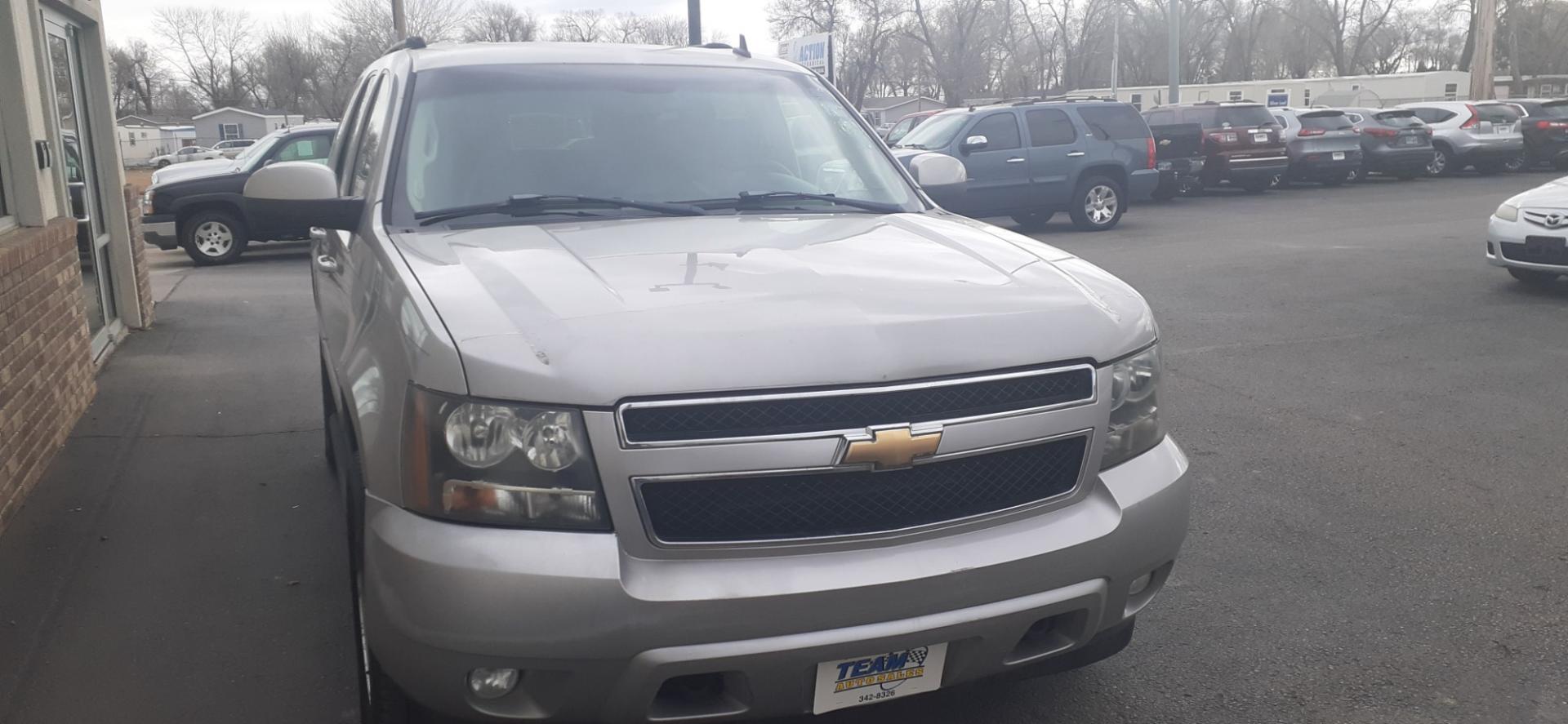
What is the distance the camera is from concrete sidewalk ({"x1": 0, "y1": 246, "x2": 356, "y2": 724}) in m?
3.52

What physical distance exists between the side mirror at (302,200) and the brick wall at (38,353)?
7.46 feet

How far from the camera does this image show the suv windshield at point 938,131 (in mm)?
16453

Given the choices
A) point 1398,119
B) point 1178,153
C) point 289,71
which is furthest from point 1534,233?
point 289,71

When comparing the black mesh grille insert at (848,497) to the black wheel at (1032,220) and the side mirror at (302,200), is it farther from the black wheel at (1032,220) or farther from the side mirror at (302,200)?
Answer: the black wheel at (1032,220)

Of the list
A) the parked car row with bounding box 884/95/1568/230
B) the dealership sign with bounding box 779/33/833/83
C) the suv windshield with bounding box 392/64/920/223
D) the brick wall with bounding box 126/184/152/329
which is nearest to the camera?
the suv windshield with bounding box 392/64/920/223

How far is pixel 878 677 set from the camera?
8.37 feet

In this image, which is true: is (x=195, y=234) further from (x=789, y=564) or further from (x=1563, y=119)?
(x=1563, y=119)

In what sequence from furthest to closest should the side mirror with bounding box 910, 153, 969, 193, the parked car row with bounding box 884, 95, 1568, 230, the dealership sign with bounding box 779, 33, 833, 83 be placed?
the dealership sign with bounding box 779, 33, 833, 83 → the parked car row with bounding box 884, 95, 1568, 230 → the side mirror with bounding box 910, 153, 969, 193

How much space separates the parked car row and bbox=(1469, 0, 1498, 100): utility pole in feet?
25.1

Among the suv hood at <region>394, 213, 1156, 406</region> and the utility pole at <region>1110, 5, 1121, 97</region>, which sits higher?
the utility pole at <region>1110, 5, 1121, 97</region>

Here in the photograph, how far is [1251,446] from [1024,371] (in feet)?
12.0

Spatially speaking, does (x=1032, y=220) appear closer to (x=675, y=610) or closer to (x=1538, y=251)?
(x=1538, y=251)

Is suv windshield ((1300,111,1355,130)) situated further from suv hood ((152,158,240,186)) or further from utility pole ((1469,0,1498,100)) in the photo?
suv hood ((152,158,240,186))

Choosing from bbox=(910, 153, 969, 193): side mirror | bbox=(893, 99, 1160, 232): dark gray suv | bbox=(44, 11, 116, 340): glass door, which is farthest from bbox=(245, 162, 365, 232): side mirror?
bbox=(893, 99, 1160, 232): dark gray suv
